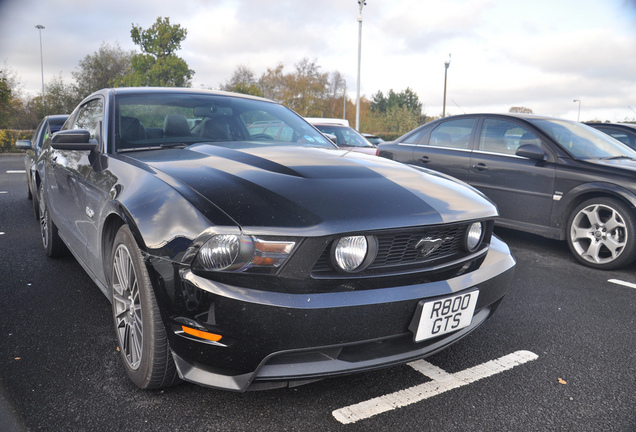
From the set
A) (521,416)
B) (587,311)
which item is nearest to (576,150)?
(587,311)

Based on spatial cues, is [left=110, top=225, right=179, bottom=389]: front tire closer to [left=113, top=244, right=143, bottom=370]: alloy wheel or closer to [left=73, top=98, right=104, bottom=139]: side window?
[left=113, top=244, right=143, bottom=370]: alloy wheel

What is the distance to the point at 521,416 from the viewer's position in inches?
76.6

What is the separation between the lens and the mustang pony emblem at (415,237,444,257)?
1.92m

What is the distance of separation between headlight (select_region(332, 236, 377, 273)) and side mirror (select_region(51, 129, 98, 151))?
1.74 m

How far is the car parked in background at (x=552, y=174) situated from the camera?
13.8ft

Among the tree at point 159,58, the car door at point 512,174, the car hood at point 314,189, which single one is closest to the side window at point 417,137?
the car door at point 512,174

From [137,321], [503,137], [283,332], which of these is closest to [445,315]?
[283,332]

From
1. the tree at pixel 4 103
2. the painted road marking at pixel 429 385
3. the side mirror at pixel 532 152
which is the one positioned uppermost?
the tree at pixel 4 103

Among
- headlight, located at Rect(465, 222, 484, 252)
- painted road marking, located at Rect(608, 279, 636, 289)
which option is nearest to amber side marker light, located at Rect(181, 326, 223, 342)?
headlight, located at Rect(465, 222, 484, 252)

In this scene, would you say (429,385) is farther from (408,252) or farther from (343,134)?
(343,134)

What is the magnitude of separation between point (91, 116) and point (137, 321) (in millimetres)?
1930

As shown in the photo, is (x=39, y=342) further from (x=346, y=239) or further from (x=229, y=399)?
(x=346, y=239)

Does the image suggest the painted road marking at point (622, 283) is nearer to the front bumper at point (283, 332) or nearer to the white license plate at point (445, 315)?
the white license plate at point (445, 315)

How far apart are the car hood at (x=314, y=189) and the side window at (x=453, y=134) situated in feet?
11.0
